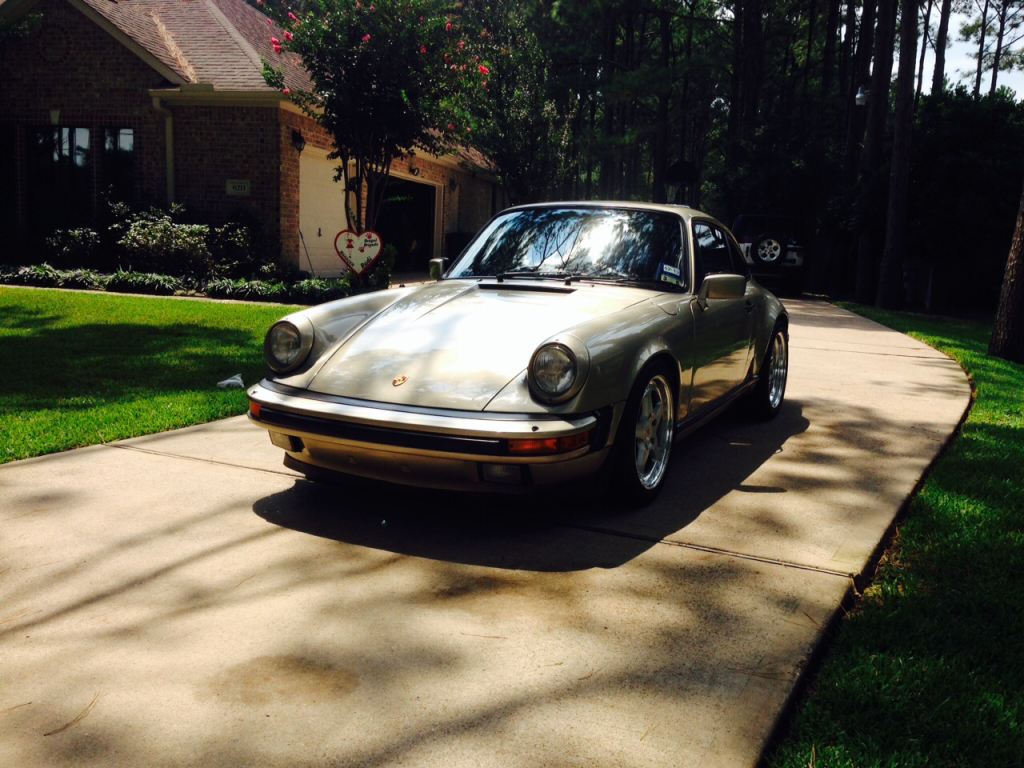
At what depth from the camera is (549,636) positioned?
2.86 m

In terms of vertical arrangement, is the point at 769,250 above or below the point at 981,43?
below

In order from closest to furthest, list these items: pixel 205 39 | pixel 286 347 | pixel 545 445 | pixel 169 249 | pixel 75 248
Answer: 1. pixel 545 445
2. pixel 286 347
3. pixel 169 249
4. pixel 75 248
5. pixel 205 39

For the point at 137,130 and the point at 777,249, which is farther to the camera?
the point at 777,249

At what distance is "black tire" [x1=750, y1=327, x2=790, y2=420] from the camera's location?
6.08m

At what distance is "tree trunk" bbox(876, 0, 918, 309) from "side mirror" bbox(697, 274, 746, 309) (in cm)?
1318

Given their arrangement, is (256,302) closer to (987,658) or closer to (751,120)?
(987,658)

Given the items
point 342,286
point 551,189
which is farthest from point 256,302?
point 551,189

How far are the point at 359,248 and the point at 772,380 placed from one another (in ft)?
26.5

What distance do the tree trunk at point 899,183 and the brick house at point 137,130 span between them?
36.6 feet

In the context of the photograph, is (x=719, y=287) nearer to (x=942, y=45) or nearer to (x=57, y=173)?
(x=57, y=173)

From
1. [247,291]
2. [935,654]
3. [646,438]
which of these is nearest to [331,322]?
[646,438]

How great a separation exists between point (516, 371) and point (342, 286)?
10565 mm

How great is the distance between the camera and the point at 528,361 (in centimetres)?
369

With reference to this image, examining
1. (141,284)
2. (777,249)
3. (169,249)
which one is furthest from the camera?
(777,249)
